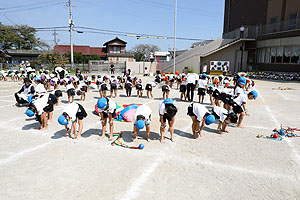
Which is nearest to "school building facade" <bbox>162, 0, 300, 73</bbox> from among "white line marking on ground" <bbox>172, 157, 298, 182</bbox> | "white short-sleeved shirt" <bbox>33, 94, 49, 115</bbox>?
"white line marking on ground" <bbox>172, 157, 298, 182</bbox>

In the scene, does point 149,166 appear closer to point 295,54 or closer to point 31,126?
point 31,126

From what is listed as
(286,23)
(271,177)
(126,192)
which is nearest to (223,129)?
(271,177)

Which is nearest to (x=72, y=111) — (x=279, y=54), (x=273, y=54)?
(x=279, y=54)

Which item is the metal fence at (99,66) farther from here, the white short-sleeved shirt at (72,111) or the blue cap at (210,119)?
the blue cap at (210,119)

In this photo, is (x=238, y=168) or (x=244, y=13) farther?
(x=244, y=13)

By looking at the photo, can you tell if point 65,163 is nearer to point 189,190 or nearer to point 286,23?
point 189,190

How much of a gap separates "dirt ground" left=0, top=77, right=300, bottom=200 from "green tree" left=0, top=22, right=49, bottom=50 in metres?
55.8

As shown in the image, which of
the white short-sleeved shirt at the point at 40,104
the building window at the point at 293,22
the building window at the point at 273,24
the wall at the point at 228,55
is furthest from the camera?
the wall at the point at 228,55

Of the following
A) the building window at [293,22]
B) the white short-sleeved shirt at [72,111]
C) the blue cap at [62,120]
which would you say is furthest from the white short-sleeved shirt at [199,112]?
the building window at [293,22]

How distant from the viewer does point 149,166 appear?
4.72m

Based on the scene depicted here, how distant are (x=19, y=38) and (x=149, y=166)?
61090 millimetres

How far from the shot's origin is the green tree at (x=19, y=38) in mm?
53125

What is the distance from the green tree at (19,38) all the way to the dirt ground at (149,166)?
55.8m

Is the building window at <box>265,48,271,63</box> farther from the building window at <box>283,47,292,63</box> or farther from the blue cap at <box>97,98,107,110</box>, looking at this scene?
the blue cap at <box>97,98,107,110</box>
